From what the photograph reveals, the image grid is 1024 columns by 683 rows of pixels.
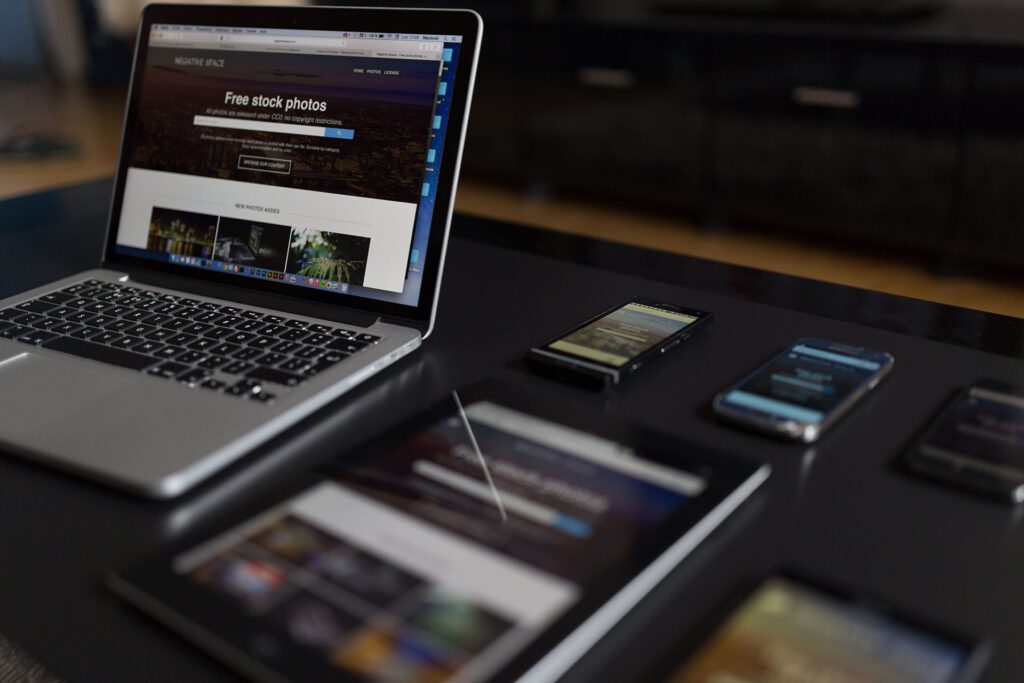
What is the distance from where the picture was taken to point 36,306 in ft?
2.41

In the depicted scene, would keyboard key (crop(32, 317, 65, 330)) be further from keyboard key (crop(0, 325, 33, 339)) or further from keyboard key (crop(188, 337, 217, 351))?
keyboard key (crop(188, 337, 217, 351))

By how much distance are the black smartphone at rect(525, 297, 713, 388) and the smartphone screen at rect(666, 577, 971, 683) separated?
0.24 m

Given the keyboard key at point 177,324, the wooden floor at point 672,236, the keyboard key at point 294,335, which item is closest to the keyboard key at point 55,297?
the keyboard key at point 177,324

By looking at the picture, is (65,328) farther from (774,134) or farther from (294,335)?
(774,134)

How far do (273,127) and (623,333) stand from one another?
1.13 feet

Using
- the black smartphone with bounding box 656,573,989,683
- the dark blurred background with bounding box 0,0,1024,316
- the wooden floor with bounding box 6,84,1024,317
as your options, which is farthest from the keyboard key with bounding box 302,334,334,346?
the dark blurred background with bounding box 0,0,1024,316

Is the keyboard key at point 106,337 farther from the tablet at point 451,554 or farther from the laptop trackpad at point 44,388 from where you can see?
the tablet at point 451,554

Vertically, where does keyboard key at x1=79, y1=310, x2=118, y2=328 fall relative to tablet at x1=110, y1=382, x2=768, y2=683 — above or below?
above

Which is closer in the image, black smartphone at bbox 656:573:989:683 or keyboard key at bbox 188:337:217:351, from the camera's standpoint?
black smartphone at bbox 656:573:989:683

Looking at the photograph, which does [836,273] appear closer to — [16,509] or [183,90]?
[183,90]

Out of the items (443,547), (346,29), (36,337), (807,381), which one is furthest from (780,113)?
(443,547)

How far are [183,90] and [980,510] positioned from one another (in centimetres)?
70

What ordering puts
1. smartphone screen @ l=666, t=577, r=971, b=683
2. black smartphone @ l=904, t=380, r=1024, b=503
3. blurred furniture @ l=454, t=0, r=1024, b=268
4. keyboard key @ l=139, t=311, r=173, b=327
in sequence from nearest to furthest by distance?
smartphone screen @ l=666, t=577, r=971, b=683 < black smartphone @ l=904, t=380, r=1024, b=503 < keyboard key @ l=139, t=311, r=173, b=327 < blurred furniture @ l=454, t=0, r=1024, b=268

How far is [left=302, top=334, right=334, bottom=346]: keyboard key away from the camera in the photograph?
2.11 feet
